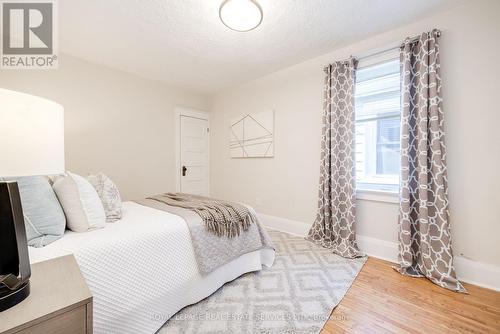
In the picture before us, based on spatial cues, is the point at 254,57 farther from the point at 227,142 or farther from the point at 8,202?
the point at 8,202

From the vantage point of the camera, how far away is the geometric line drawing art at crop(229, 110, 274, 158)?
333 cm

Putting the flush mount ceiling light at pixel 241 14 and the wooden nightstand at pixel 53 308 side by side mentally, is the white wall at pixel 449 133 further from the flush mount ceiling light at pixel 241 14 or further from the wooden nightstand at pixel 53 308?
the wooden nightstand at pixel 53 308

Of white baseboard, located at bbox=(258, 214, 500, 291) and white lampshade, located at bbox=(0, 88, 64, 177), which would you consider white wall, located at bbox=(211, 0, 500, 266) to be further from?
white lampshade, located at bbox=(0, 88, 64, 177)

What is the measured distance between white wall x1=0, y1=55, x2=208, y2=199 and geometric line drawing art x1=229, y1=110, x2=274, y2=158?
1.06 metres

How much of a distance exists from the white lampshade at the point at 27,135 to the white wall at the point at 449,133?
104 inches

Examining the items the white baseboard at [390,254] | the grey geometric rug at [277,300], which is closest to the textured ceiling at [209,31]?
the white baseboard at [390,254]

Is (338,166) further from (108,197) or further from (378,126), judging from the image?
(108,197)

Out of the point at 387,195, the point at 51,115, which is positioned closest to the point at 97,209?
the point at 51,115

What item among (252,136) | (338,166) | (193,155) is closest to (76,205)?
(338,166)

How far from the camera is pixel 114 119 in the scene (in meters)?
3.04

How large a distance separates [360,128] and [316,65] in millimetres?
1017

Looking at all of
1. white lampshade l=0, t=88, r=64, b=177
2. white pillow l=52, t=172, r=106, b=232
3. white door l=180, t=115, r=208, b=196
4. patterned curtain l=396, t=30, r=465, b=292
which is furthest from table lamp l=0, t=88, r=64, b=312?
white door l=180, t=115, r=208, b=196

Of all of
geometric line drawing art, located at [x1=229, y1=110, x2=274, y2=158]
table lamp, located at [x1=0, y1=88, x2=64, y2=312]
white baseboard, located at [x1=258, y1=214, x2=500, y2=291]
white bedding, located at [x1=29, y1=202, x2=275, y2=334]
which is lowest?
white baseboard, located at [x1=258, y1=214, x2=500, y2=291]

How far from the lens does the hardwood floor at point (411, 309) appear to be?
4.48 ft
